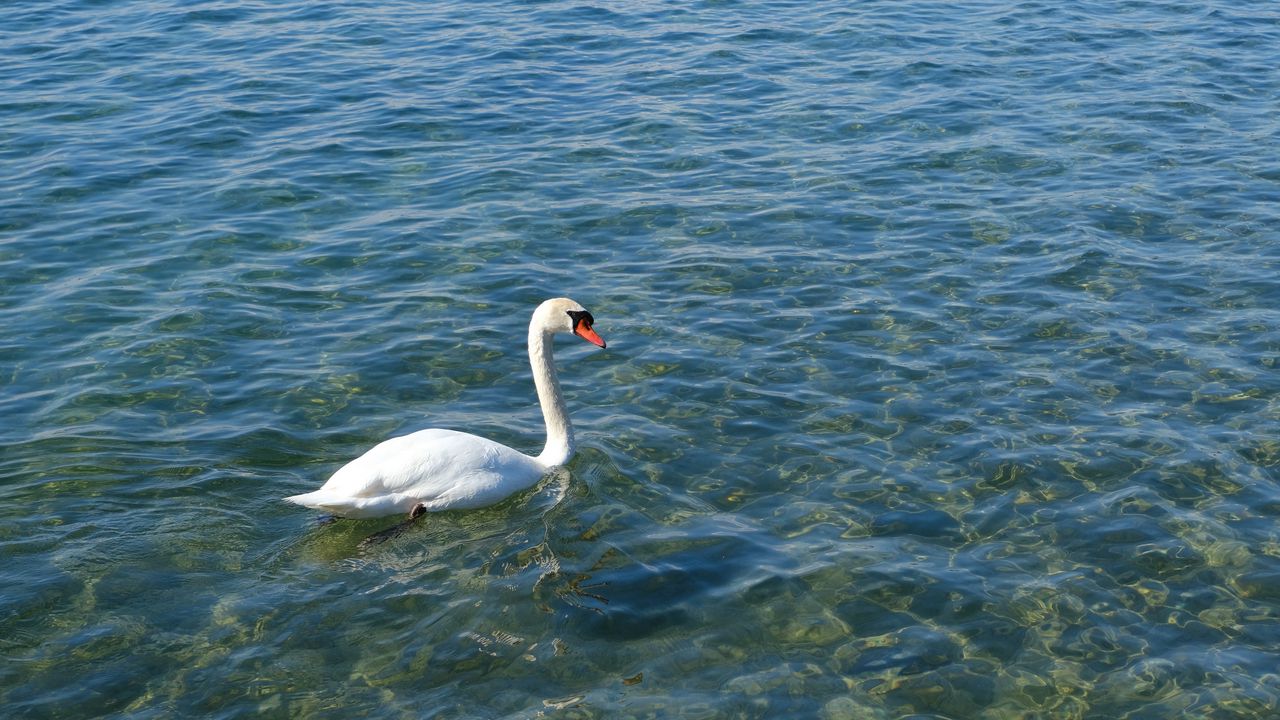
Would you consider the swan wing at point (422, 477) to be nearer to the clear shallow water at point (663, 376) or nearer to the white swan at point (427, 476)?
the white swan at point (427, 476)

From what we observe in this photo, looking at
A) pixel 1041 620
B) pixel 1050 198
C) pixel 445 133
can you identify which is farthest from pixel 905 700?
pixel 445 133

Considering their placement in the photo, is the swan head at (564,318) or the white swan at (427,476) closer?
the white swan at (427,476)

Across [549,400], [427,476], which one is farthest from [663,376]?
[427,476]

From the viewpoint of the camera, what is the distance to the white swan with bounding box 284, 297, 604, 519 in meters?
9.04

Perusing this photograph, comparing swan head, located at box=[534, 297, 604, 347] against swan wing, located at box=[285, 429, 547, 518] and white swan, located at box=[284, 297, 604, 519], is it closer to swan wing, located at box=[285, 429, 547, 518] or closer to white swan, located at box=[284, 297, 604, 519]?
white swan, located at box=[284, 297, 604, 519]

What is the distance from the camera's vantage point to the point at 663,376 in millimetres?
11570

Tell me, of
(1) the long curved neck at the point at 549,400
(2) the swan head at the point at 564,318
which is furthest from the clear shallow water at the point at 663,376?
(2) the swan head at the point at 564,318

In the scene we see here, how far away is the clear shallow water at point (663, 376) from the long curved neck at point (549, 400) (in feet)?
0.85

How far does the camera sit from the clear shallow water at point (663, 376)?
7.88 meters

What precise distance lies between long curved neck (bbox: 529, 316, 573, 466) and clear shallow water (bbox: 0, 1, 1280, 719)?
258mm

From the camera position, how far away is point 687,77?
20156 mm

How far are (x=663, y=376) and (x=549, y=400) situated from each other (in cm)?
169

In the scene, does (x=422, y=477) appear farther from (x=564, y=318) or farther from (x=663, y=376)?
(x=663, y=376)

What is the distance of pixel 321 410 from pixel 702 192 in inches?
246
